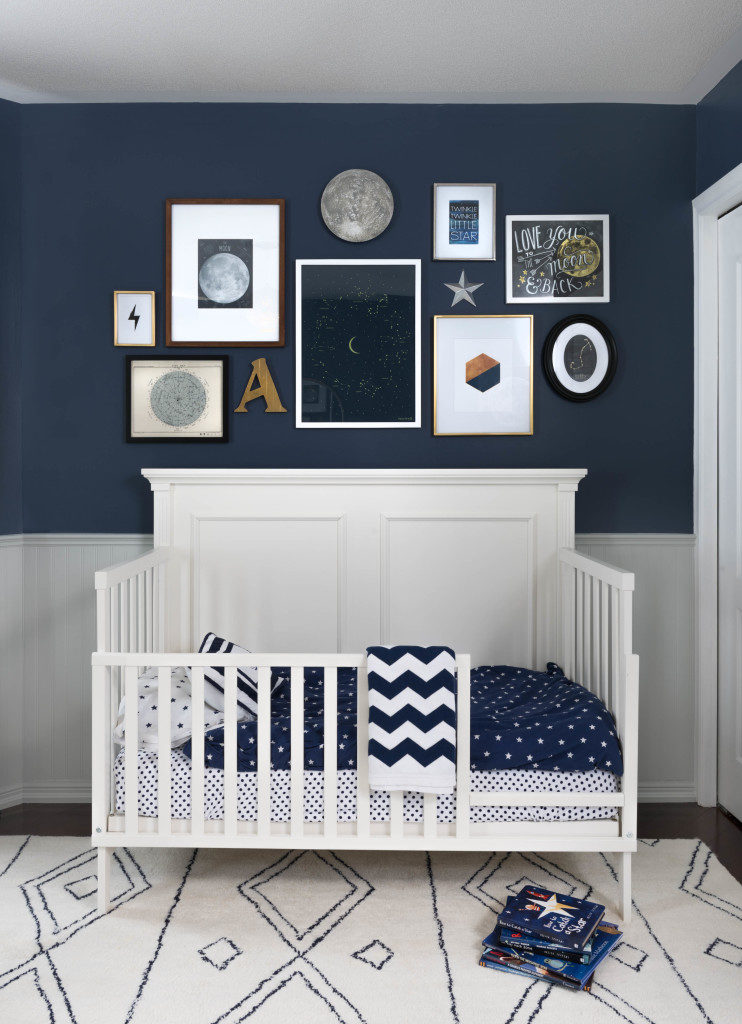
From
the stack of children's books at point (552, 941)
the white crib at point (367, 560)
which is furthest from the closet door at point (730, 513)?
the stack of children's books at point (552, 941)

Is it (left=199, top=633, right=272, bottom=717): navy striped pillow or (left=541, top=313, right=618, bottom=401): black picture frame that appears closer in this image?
(left=199, top=633, right=272, bottom=717): navy striped pillow

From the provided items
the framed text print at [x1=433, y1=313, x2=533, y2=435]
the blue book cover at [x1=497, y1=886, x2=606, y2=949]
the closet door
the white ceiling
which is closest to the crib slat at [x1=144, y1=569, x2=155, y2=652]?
the framed text print at [x1=433, y1=313, x2=533, y2=435]

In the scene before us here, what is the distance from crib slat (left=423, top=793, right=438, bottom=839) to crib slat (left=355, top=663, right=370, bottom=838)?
0.14m

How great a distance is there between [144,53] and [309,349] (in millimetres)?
1028

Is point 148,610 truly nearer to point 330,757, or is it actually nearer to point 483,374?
point 330,757

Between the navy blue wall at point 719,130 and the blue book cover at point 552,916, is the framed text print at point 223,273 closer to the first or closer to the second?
the navy blue wall at point 719,130

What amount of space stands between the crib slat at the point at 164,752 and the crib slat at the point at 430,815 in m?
0.62

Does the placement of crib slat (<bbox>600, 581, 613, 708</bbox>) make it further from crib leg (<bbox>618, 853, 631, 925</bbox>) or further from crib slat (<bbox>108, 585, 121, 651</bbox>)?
crib slat (<bbox>108, 585, 121, 651</bbox>)

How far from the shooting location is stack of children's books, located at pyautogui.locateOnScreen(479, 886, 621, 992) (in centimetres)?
167

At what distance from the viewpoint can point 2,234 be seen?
2682mm

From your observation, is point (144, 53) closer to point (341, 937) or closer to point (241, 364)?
point (241, 364)

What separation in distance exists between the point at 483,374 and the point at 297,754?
4.85 feet

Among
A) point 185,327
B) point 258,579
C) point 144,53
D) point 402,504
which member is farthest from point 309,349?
point 144,53

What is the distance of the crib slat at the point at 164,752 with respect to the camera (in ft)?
6.19
